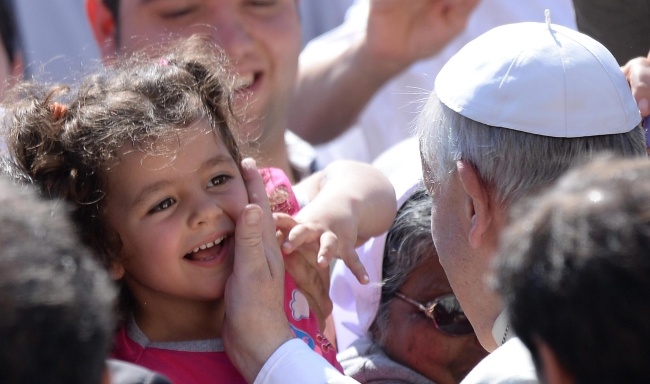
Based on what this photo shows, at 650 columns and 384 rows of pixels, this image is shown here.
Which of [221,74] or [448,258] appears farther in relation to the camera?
[221,74]

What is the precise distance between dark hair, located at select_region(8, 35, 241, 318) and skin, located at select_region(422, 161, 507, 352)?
537 mm

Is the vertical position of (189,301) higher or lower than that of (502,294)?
lower

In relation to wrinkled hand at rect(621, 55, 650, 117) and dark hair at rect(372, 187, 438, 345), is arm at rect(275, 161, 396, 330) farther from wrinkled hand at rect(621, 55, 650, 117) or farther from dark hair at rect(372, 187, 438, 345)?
wrinkled hand at rect(621, 55, 650, 117)

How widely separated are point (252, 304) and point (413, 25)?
1.48m

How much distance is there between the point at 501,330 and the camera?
191cm

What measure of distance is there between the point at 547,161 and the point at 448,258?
30 centimetres

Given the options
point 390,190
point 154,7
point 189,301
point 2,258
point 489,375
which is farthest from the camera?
point 154,7

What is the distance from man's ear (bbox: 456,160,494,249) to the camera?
75.5 inches

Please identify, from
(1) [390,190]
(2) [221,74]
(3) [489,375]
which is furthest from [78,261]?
(1) [390,190]

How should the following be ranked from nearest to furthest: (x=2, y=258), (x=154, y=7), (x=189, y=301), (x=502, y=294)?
(x=2, y=258)
(x=502, y=294)
(x=189, y=301)
(x=154, y=7)

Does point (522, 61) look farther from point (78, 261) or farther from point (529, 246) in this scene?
point (78, 261)

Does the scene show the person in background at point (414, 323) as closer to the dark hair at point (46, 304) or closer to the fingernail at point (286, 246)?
the fingernail at point (286, 246)

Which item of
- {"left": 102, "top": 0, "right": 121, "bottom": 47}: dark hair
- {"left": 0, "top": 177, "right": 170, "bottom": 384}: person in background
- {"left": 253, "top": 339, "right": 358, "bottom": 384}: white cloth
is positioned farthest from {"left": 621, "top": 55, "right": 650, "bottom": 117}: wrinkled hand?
{"left": 102, "top": 0, "right": 121, "bottom": 47}: dark hair

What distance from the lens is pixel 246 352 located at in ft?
6.78
